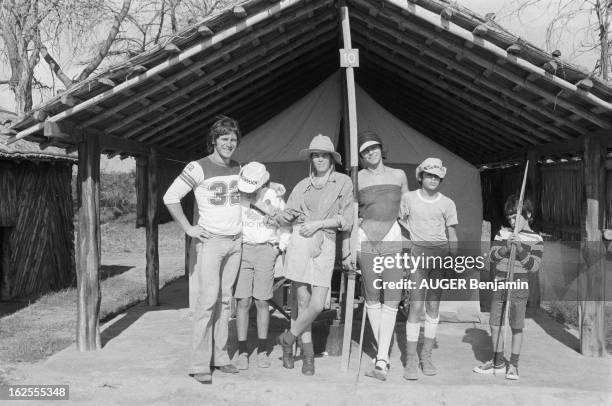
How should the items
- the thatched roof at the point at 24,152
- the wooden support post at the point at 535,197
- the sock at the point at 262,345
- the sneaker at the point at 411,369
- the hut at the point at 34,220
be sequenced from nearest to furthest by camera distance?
the sneaker at the point at 411,369 < the sock at the point at 262,345 < the wooden support post at the point at 535,197 < the thatched roof at the point at 24,152 < the hut at the point at 34,220

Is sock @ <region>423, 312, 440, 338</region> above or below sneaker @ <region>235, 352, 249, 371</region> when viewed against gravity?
Answer: above

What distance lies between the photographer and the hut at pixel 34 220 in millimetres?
9227

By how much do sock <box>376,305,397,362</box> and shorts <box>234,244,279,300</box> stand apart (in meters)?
0.89

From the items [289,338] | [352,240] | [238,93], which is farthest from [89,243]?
[352,240]

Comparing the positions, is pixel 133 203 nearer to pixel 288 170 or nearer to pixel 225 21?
pixel 288 170

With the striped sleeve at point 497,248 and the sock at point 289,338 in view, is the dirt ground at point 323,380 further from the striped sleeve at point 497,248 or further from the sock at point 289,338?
the striped sleeve at point 497,248

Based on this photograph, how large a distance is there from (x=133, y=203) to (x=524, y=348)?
64.5ft

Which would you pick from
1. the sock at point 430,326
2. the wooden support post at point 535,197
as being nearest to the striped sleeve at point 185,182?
the sock at point 430,326

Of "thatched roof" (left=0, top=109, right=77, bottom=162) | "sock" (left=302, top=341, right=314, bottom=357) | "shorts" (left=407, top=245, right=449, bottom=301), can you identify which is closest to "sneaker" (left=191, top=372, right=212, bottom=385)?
"sock" (left=302, top=341, right=314, bottom=357)

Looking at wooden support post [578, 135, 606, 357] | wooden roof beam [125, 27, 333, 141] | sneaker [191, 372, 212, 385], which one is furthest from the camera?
wooden roof beam [125, 27, 333, 141]

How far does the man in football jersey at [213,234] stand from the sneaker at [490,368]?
1.89 m

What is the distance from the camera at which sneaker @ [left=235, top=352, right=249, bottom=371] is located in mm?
4895

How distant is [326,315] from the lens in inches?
226

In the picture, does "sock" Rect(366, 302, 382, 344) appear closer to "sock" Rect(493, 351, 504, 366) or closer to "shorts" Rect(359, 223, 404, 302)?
"shorts" Rect(359, 223, 404, 302)
